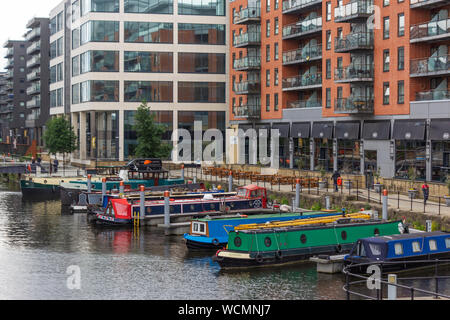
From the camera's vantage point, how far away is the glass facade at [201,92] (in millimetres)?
106875

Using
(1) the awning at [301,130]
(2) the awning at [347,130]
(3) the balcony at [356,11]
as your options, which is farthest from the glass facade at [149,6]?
(2) the awning at [347,130]

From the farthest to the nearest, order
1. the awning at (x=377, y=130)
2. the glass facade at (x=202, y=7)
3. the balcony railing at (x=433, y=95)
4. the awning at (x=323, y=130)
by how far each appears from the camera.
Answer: the glass facade at (x=202, y=7) → the awning at (x=323, y=130) → the awning at (x=377, y=130) → the balcony railing at (x=433, y=95)

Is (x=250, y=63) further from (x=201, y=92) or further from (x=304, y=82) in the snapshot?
(x=201, y=92)

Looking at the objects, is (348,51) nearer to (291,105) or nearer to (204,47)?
(291,105)

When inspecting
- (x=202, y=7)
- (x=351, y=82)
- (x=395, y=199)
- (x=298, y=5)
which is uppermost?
(x=202, y=7)

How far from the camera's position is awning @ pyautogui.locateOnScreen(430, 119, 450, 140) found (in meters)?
57.4

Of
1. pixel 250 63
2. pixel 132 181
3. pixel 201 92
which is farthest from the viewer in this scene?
pixel 201 92

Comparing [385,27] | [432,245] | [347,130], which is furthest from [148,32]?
[432,245]

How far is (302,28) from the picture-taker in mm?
80562

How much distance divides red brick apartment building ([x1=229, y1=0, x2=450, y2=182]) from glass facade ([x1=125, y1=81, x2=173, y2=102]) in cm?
1559

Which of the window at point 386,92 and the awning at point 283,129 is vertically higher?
the window at point 386,92

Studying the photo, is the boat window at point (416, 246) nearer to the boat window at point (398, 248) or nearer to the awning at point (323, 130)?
the boat window at point (398, 248)

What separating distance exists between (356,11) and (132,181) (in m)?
28.4

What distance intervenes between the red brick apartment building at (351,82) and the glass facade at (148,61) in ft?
49.2
